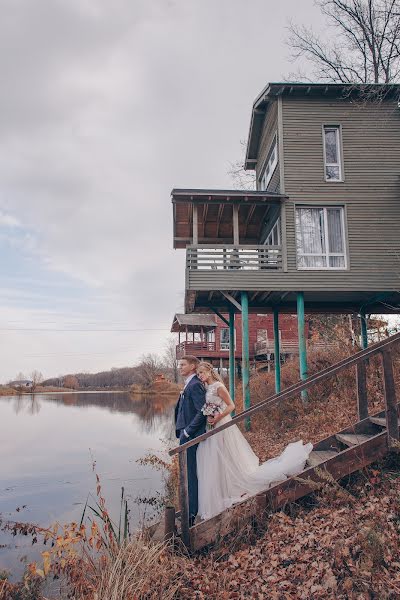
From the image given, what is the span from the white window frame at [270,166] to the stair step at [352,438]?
12.2 m

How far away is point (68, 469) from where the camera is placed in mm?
16219

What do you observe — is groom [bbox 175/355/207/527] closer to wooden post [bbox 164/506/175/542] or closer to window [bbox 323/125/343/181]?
wooden post [bbox 164/506/175/542]

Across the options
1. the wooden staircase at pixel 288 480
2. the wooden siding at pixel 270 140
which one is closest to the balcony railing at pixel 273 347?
the wooden siding at pixel 270 140

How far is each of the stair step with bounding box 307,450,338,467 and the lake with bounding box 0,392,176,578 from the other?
10.4 feet

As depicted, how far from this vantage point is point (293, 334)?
33.8 m

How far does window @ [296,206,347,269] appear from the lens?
1499 centimetres

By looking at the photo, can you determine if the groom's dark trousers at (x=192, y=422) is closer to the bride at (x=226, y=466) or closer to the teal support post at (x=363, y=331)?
the bride at (x=226, y=466)

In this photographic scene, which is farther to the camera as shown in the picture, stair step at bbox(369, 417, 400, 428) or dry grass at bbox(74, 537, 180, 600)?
stair step at bbox(369, 417, 400, 428)

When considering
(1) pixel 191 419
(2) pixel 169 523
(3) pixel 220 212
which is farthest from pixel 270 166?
(2) pixel 169 523

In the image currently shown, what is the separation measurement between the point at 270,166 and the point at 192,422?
14041mm

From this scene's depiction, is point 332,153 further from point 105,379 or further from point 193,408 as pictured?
point 105,379

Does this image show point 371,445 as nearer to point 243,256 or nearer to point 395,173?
point 243,256

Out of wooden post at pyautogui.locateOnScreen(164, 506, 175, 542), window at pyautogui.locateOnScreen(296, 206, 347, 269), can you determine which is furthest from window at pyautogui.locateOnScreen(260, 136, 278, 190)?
wooden post at pyautogui.locateOnScreen(164, 506, 175, 542)

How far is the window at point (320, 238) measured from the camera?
14992 millimetres
